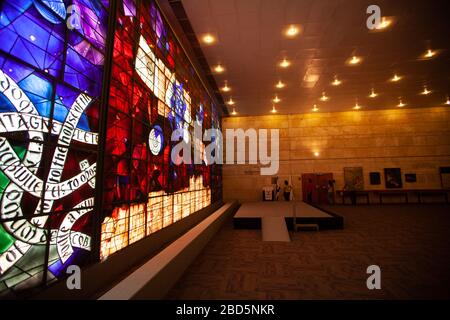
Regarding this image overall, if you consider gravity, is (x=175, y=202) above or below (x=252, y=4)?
below

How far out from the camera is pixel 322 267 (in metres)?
3.89

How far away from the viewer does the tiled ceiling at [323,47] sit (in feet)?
18.5

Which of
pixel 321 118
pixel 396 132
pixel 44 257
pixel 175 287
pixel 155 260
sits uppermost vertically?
pixel 321 118

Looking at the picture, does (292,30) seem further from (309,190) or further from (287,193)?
(309,190)

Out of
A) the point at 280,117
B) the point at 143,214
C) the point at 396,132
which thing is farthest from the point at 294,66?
the point at 396,132

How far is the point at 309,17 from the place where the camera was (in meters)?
5.91

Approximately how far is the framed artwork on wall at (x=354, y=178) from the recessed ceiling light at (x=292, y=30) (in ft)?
33.5

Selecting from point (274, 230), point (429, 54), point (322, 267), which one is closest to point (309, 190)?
point (429, 54)

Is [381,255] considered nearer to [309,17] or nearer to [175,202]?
[175,202]

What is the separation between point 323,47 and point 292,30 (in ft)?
5.04

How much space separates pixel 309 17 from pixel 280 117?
29.8ft

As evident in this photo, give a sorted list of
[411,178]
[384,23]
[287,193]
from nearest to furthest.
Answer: [384,23], [411,178], [287,193]

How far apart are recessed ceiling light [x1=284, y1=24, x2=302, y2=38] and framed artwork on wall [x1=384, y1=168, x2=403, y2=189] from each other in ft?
38.0

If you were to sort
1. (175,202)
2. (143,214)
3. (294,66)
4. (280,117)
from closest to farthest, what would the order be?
(143,214), (175,202), (294,66), (280,117)
